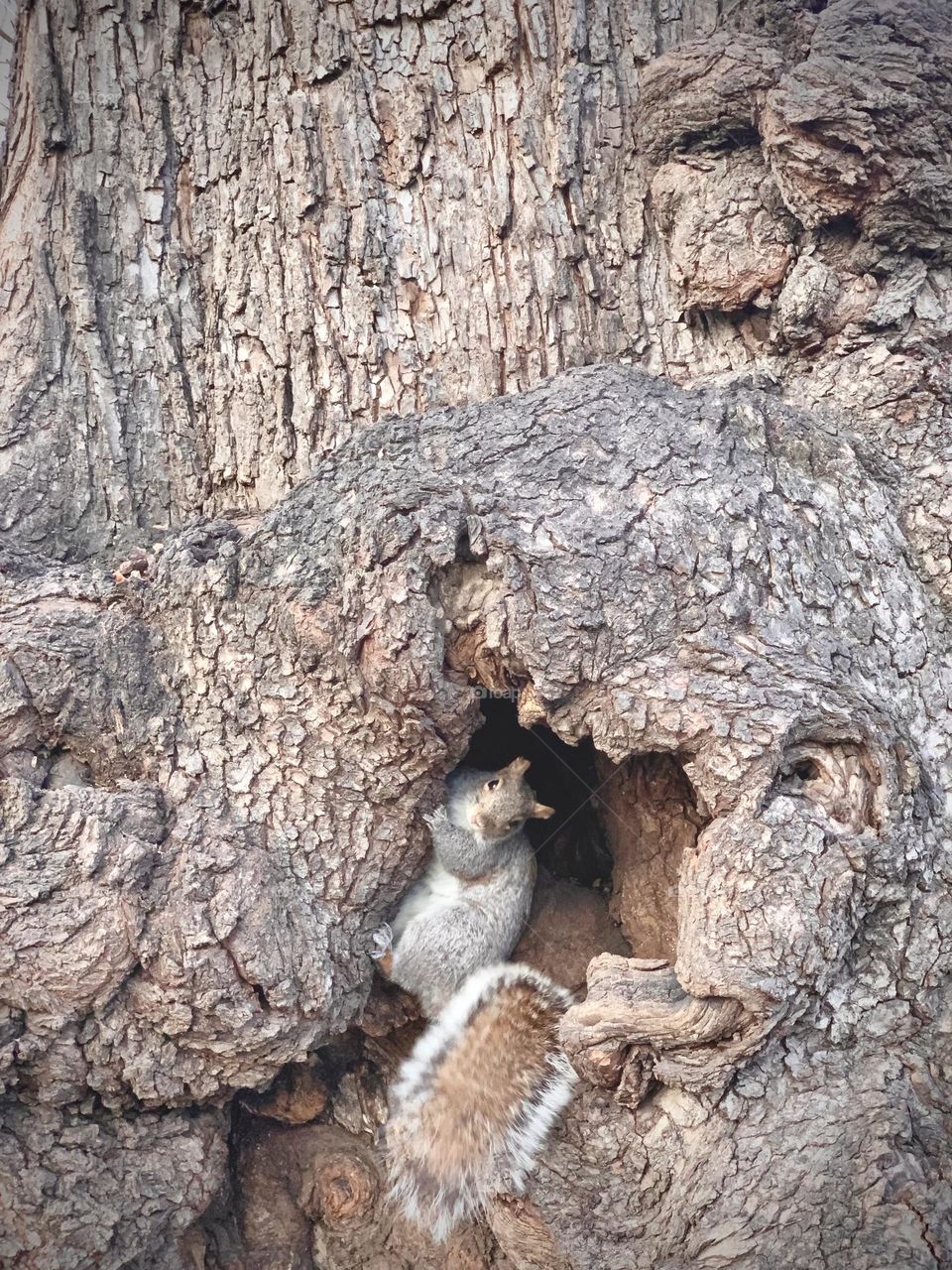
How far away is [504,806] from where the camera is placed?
8.17ft

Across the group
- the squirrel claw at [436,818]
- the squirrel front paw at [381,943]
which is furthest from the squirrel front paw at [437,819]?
the squirrel front paw at [381,943]

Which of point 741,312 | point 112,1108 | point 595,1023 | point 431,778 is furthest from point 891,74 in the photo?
point 112,1108

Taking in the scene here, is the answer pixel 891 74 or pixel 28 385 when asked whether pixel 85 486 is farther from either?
pixel 891 74

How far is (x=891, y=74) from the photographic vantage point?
2084mm

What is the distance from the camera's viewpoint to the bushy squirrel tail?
78.7 inches

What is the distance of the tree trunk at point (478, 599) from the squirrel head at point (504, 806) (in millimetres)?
141

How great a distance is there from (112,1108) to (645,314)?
196cm

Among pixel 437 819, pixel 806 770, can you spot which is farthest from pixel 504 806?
pixel 806 770

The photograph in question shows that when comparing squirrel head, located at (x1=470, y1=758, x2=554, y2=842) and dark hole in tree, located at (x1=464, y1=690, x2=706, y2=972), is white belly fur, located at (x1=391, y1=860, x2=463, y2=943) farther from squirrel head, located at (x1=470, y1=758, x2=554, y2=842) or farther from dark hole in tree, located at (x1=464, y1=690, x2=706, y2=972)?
dark hole in tree, located at (x1=464, y1=690, x2=706, y2=972)

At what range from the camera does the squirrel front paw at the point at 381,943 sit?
218cm

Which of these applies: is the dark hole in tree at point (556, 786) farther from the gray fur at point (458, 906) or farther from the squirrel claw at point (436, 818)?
the squirrel claw at point (436, 818)

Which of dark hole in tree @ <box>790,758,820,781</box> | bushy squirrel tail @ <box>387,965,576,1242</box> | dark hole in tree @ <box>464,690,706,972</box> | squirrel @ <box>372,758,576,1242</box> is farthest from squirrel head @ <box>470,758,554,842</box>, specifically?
dark hole in tree @ <box>790,758,820,781</box>

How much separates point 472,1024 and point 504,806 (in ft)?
1.64

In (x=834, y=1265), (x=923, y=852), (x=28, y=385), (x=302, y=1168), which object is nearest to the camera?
(x=834, y=1265)
